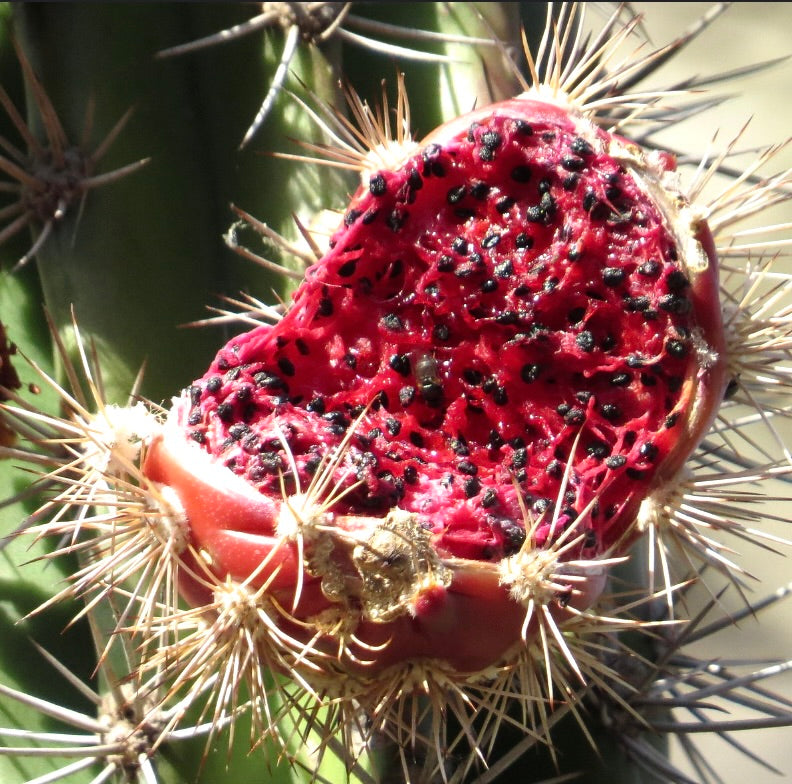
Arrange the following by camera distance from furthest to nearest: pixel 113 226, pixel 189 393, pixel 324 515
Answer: pixel 113 226, pixel 189 393, pixel 324 515

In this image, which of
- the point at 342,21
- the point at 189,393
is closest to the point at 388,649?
the point at 189,393

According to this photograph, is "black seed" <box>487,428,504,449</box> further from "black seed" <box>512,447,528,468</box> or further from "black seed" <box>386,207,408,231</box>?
"black seed" <box>386,207,408,231</box>

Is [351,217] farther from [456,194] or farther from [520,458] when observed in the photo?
[520,458]

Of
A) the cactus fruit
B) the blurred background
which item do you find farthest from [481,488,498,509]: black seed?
the blurred background

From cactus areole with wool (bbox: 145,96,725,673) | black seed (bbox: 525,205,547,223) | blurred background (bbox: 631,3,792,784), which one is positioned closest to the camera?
cactus areole with wool (bbox: 145,96,725,673)

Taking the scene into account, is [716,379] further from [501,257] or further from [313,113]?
[313,113]

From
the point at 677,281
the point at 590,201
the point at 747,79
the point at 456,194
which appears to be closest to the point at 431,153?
the point at 456,194

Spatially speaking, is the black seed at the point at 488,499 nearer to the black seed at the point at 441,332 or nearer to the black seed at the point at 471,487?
the black seed at the point at 471,487
